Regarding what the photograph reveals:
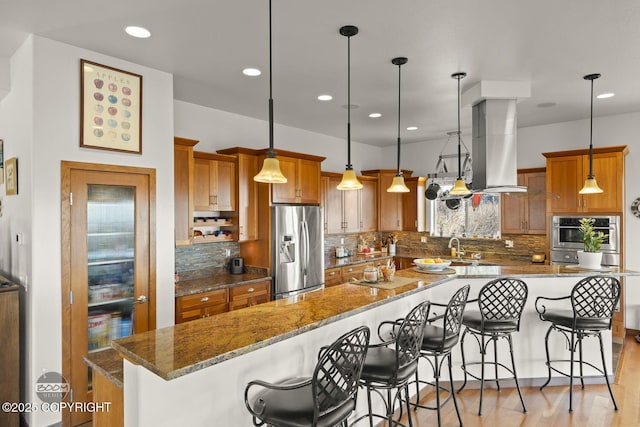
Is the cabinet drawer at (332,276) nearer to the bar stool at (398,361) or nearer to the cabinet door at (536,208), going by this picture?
the cabinet door at (536,208)

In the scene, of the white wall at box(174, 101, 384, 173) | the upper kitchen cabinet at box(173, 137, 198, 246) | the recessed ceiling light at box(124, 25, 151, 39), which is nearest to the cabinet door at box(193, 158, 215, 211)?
the upper kitchen cabinet at box(173, 137, 198, 246)

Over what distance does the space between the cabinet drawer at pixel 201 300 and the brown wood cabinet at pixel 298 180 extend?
4.26 ft

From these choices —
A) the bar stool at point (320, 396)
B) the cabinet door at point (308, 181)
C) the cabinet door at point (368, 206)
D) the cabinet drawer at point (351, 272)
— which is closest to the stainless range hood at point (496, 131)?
the cabinet door at point (308, 181)

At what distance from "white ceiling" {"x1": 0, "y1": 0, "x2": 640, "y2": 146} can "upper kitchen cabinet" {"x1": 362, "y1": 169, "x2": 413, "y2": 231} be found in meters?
2.57

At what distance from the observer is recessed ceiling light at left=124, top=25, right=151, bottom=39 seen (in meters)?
2.78

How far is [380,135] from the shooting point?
665 cm

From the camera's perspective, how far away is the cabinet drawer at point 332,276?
5648 mm

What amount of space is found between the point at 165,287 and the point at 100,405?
1.54 metres

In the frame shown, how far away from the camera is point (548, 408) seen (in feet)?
10.7

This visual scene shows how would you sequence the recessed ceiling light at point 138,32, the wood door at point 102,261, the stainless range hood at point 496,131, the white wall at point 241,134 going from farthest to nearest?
the white wall at point 241,134 < the stainless range hood at point 496,131 < the wood door at point 102,261 < the recessed ceiling light at point 138,32

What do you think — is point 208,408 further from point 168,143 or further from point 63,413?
point 168,143

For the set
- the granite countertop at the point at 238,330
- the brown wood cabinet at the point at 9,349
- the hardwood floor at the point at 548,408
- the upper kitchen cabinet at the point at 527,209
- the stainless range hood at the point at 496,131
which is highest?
the stainless range hood at the point at 496,131

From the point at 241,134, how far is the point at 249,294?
2.14m

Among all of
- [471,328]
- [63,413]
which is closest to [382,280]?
[471,328]
